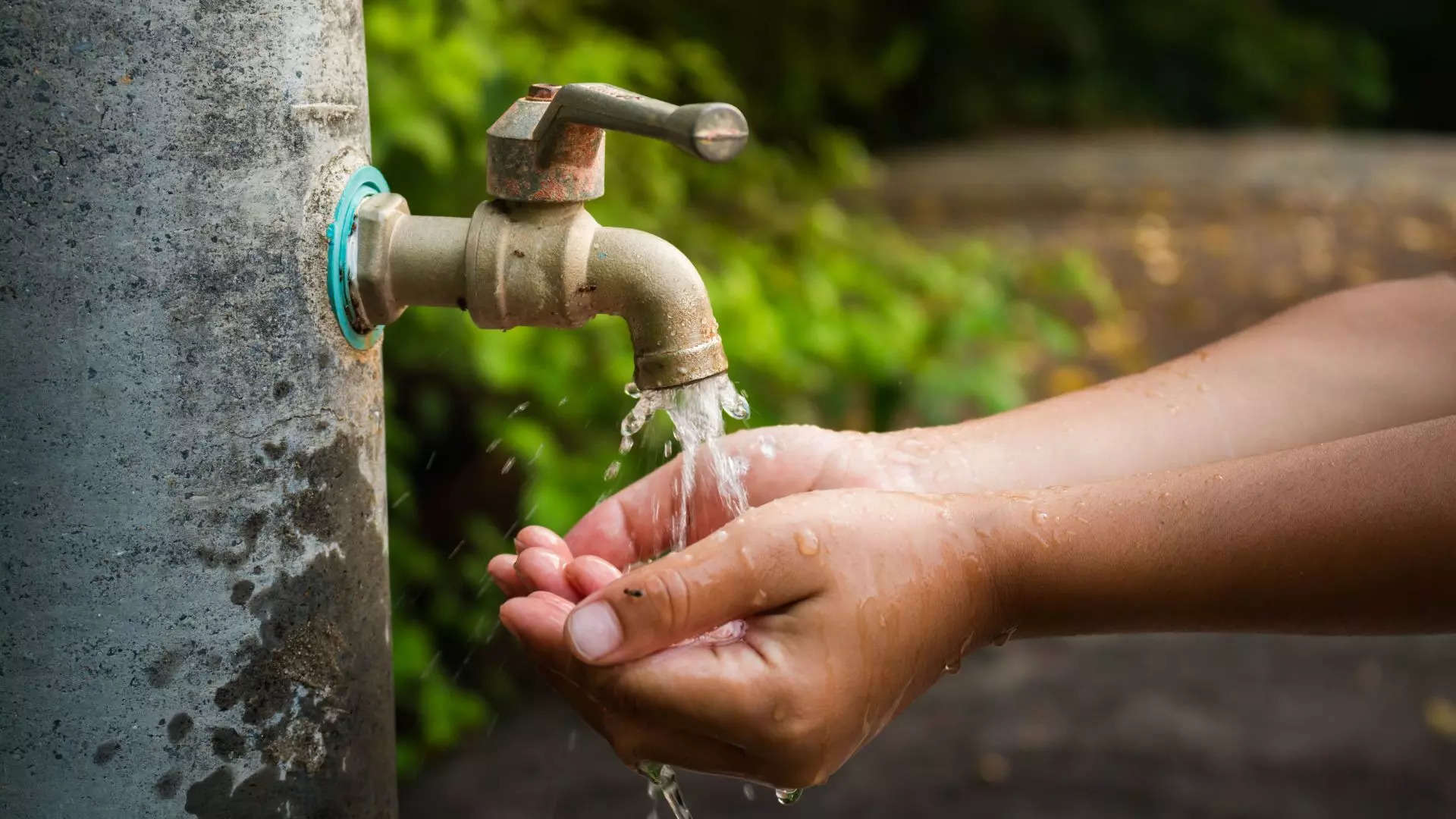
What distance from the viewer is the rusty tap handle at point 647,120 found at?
1.02m

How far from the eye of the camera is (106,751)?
1088 millimetres

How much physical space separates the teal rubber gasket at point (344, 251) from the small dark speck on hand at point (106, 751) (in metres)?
0.38

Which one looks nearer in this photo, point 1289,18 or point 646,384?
point 646,384

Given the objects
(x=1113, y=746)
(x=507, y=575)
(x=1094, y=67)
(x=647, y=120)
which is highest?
(x=647, y=120)

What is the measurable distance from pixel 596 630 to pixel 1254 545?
2.00 ft

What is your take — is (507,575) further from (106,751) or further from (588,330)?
(588,330)

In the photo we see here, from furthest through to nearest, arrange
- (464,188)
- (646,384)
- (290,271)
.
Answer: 1. (464,188)
2. (646,384)
3. (290,271)

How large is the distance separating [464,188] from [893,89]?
7345 millimetres

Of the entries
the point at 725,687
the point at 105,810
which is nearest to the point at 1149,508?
the point at 725,687

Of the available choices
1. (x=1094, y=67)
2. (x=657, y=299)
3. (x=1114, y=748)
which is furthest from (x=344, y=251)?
(x=1094, y=67)

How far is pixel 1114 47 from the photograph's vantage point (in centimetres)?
1093

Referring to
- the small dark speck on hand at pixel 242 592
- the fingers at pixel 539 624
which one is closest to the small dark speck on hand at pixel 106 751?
the small dark speck on hand at pixel 242 592

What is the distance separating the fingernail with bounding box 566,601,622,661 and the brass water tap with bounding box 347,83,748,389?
22 centimetres

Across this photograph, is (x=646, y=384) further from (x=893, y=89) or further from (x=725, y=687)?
(x=893, y=89)
